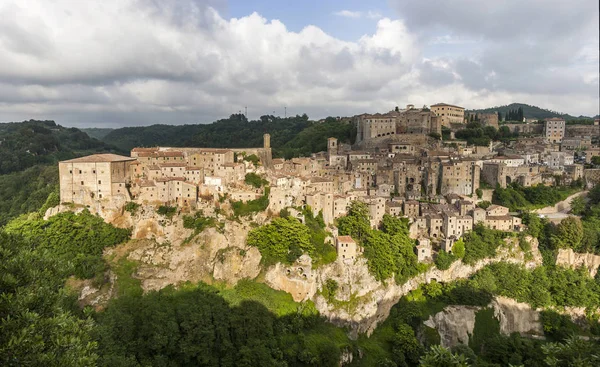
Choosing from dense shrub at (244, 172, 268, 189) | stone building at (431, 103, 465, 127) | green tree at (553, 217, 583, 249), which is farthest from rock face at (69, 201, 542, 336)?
stone building at (431, 103, 465, 127)

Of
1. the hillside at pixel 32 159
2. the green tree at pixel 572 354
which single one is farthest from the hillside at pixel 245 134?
the green tree at pixel 572 354

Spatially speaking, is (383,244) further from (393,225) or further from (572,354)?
(572,354)

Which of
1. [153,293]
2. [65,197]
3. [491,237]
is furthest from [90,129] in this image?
[491,237]

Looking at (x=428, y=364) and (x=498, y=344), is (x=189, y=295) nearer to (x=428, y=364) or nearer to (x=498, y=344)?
(x=428, y=364)

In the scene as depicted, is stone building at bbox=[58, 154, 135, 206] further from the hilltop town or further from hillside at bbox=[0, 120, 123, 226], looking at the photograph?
hillside at bbox=[0, 120, 123, 226]

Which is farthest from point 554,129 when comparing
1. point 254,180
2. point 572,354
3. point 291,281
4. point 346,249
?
point 572,354

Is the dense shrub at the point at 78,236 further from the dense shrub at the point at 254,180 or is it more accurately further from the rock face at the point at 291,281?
the rock face at the point at 291,281

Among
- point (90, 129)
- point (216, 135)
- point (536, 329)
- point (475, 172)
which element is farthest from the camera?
point (90, 129)
